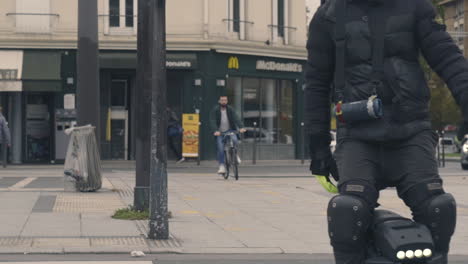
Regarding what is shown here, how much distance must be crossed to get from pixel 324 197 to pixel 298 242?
537 cm

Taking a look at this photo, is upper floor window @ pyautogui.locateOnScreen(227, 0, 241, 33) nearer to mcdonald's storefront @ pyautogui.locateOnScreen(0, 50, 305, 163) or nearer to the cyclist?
mcdonald's storefront @ pyautogui.locateOnScreen(0, 50, 305, 163)

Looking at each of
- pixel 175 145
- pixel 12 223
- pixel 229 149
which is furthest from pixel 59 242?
pixel 175 145

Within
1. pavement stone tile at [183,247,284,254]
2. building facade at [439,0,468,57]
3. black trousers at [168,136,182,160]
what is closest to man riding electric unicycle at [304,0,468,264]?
pavement stone tile at [183,247,284,254]

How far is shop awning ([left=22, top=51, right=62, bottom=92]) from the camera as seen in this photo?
2956 centimetres

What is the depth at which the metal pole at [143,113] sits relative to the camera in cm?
1127

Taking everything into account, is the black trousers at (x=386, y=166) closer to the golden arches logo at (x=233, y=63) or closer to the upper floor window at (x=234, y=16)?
the golden arches logo at (x=233, y=63)

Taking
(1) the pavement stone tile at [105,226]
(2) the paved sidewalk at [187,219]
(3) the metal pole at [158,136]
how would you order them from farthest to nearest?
(1) the pavement stone tile at [105,226] < (3) the metal pole at [158,136] < (2) the paved sidewalk at [187,219]

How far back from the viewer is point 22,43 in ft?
101

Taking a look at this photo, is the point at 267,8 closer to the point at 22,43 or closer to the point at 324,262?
the point at 22,43

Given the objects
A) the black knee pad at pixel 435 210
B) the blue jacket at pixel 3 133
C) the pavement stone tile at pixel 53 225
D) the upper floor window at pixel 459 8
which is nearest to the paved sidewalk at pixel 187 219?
the pavement stone tile at pixel 53 225

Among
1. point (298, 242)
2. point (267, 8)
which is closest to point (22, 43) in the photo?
point (267, 8)

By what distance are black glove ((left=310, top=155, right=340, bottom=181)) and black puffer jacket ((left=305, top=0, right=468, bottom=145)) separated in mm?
147

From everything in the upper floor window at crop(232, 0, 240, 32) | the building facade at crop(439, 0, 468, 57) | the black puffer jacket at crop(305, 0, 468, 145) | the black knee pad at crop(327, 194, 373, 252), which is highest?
the building facade at crop(439, 0, 468, 57)

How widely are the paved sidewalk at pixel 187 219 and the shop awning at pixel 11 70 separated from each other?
12512 millimetres
